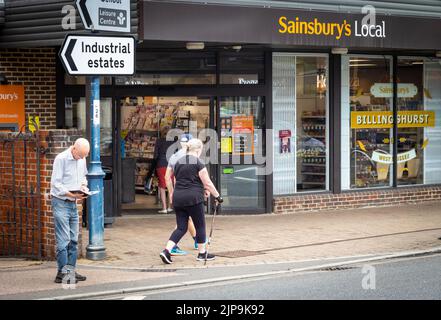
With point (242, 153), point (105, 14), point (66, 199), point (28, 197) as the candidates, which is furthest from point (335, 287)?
point (242, 153)

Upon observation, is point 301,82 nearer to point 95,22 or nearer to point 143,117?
point 143,117

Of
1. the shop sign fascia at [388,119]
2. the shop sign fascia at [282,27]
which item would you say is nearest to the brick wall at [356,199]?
the shop sign fascia at [388,119]

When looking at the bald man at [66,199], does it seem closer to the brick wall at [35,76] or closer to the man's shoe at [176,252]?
the man's shoe at [176,252]

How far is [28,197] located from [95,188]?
3.24 feet

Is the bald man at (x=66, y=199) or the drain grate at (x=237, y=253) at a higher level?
the bald man at (x=66, y=199)

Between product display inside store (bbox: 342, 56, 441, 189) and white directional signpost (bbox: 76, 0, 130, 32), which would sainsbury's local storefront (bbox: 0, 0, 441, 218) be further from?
white directional signpost (bbox: 76, 0, 130, 32)

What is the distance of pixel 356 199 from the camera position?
17.7 meters

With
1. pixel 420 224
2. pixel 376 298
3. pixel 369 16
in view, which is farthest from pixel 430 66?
pixel 376 298

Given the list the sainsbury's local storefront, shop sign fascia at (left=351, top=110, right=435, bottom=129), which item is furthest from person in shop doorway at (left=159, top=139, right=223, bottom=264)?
shop sign fascia at (left=351, top=110, right=435, bottom=129)

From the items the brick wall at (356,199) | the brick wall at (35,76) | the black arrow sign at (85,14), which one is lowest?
the brick wall at (356,199)

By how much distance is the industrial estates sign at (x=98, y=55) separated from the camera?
11422 mm

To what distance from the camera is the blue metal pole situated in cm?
1173

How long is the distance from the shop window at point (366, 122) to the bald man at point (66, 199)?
337 inches

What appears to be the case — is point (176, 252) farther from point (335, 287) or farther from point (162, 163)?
point (162, 163)
